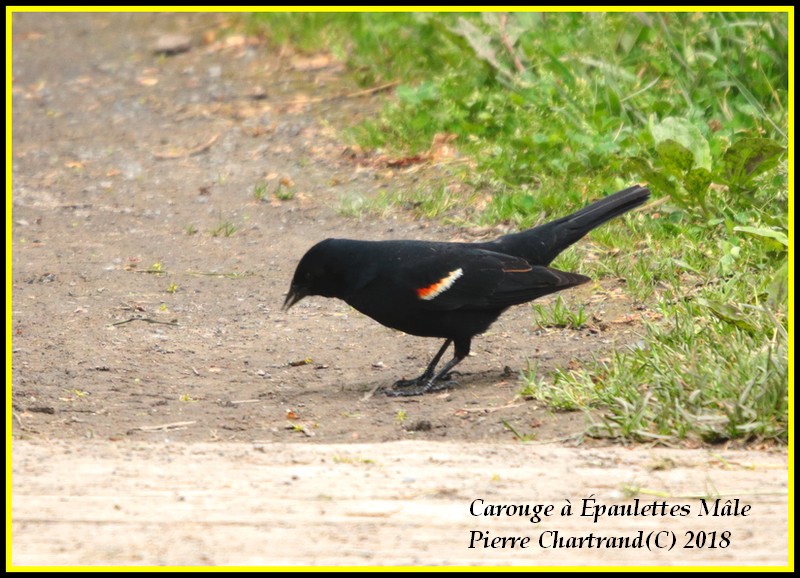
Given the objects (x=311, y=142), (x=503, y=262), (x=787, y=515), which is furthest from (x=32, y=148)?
(x=787, y=515)

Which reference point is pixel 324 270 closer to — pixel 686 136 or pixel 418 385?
pixel 418 385

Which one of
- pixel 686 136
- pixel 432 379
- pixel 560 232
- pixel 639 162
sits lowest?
pixel 432 379

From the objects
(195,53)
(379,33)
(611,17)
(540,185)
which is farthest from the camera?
(195,53)

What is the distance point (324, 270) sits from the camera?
5.63 m

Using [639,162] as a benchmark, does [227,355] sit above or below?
below

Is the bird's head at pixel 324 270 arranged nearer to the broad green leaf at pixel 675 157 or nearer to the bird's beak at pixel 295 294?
the bird's beak at pixel 295 294

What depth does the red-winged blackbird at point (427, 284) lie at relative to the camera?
18.1 feet

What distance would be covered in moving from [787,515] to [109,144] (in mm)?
8218

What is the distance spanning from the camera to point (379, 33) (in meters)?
10.6

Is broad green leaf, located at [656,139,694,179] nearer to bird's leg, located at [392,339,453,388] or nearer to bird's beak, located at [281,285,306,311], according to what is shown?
bird's leg, located at [392,339,453,388]

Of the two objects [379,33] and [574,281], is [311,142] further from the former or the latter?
[574,281]

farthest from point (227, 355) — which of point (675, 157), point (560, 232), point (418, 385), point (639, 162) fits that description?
→ point (675, 157)

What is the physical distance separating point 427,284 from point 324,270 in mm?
551

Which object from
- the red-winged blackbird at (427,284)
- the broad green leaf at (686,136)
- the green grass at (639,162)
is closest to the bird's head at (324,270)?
the red-winged blackbird at (427,284)
